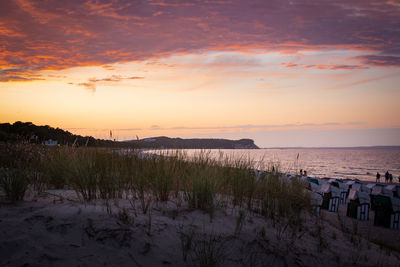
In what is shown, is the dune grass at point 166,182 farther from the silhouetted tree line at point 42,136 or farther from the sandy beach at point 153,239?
the silhouetted tree line at point 42,136

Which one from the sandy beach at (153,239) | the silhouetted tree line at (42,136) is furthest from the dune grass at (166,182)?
the silhouetted tree line at (42,136)

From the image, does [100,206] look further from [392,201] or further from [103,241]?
[392,201]

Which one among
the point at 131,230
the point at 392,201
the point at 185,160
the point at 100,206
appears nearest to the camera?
the point at 131,230

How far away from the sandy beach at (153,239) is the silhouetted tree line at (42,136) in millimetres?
2749

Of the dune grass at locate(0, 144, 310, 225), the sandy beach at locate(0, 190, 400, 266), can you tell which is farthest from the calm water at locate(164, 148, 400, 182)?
the sandy beach at locate(0, 190, 400, 266)

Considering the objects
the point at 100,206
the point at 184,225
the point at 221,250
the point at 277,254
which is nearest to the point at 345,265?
the point at 277,254

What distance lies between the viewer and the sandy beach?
2.86 meters

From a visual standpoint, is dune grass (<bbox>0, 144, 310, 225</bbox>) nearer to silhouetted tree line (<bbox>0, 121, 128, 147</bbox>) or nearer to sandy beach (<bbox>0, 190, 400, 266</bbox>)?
sandy beach (<bbox>0, 190, 400, 266</bbox>)

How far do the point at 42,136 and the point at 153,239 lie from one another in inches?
→ 682

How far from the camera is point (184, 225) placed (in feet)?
12.4

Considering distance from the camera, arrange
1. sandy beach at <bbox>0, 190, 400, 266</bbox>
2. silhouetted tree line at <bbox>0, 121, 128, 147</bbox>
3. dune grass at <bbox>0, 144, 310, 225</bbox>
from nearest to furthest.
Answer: sandy beach at <bbox>0, 190, 400, 266</bbox>
dune grass at <bbox>0, 144, 310, 225</bbox>
silhouetted tree line at <bbox>0, 121, 128, 147</bbox>

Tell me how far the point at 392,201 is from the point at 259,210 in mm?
5362

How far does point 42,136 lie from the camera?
17.8 meters

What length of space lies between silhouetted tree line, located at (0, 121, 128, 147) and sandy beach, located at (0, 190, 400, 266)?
275 cm
